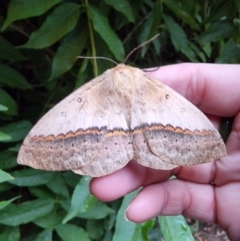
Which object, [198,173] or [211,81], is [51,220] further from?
[211,81]

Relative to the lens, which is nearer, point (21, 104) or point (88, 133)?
point (88, 133)

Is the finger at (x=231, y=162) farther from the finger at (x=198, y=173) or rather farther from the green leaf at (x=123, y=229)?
the green leaf at (x=123, y=229)

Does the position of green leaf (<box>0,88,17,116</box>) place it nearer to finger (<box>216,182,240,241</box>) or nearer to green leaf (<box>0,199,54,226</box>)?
green leaf (<box>0,199,54,226</box>)

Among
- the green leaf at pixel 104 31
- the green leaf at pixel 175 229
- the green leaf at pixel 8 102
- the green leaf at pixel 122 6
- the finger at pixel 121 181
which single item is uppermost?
the green leaf at pixel 122 6

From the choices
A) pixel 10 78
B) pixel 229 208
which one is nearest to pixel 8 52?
pixel 10 78

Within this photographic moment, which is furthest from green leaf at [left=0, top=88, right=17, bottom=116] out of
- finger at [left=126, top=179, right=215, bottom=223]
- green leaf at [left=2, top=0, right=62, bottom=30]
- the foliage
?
finger at [left=126, top=179, right=215, bottom=223]

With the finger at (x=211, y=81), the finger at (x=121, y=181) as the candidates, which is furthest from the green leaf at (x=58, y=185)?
the finger at (x=211, y=81)

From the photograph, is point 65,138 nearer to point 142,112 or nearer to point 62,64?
point 142,112

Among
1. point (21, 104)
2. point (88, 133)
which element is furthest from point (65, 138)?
point (21, 104)
